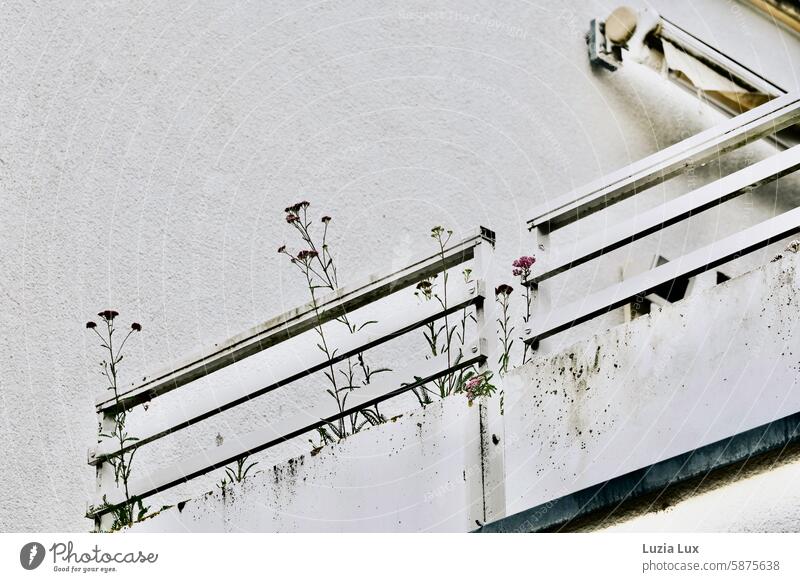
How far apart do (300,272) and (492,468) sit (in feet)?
5.42

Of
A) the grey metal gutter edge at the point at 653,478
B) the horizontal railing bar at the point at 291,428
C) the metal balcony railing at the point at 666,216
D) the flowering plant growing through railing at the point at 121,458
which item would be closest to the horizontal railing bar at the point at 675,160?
the metal balcony railing at the point at 666,216

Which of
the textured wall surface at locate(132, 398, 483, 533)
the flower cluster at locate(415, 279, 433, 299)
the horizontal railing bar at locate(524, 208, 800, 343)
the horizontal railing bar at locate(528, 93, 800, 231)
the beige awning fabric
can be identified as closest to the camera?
the horizontal railing bar at locate(524, 208, 800, 343)

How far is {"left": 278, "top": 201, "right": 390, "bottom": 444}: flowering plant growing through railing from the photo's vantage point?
320 centimetres

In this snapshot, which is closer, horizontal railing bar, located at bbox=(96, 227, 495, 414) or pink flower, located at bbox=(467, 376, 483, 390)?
pink flower, located at bbox=(467, 376, 483, 390)

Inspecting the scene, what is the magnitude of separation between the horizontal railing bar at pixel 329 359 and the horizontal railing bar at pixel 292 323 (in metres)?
0.08

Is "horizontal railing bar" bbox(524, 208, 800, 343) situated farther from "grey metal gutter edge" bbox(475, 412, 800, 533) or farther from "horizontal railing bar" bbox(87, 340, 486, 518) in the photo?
"grey metal gutter edge" bbox(475, 412, 800, 533)

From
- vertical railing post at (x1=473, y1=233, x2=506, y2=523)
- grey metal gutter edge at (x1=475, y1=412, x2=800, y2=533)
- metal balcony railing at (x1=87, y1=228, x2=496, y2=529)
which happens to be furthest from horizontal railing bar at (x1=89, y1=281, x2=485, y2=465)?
grey metal gutter edge at (x1=475, y1=412, x2=800, y2=533)

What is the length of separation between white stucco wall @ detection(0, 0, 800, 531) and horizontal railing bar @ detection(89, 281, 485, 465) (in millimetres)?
400

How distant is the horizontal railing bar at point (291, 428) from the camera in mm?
3053

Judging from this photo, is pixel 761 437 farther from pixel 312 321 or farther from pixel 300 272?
pixel 300 272

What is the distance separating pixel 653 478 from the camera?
262 cm

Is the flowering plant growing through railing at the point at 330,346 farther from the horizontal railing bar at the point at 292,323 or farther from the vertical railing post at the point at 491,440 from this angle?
the vertical railing post at the point at 491,440

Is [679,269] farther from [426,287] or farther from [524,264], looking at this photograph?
[426,287]

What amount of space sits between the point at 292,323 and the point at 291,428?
278 mm
